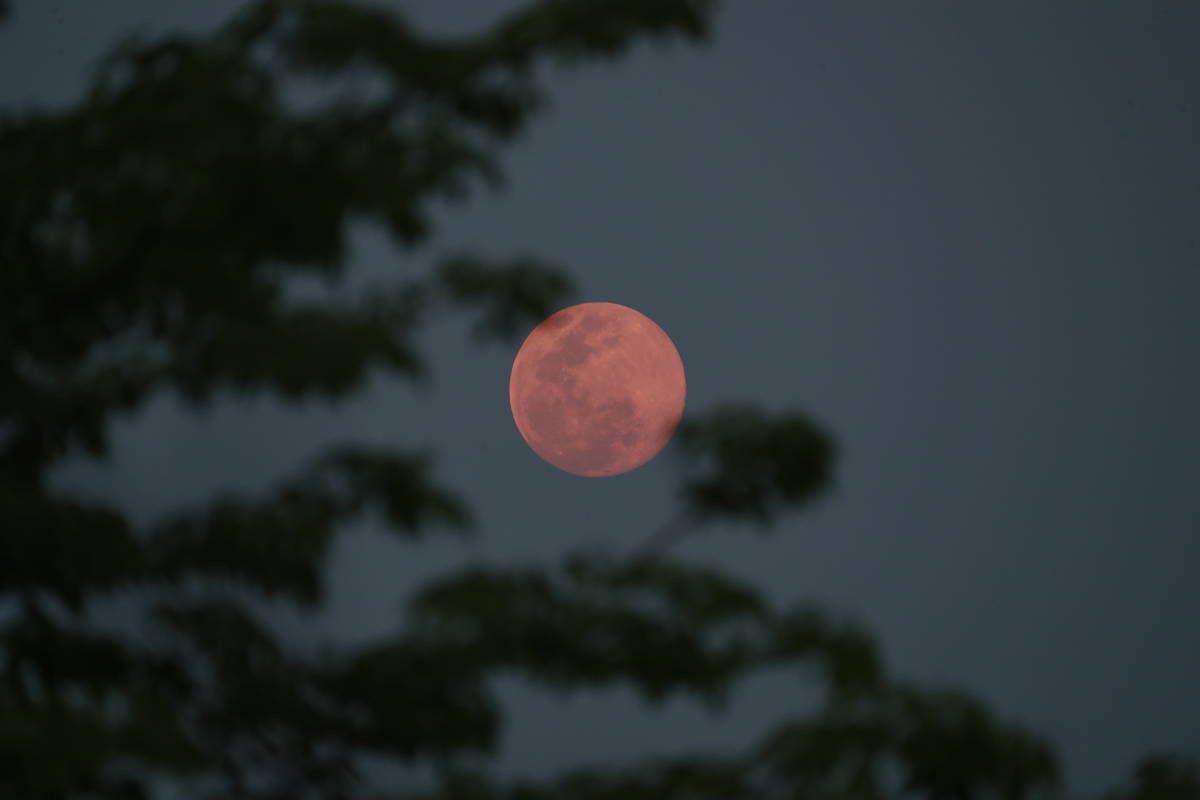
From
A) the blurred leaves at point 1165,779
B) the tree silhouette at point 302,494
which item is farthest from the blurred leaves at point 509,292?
the blurred leaves at point 1165,779

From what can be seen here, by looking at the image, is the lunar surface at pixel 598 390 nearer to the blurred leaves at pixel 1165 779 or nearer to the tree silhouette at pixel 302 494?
the tree silhouette at pixel 302 494

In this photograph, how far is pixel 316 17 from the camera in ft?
9.27

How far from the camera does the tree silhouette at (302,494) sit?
2.27 meters

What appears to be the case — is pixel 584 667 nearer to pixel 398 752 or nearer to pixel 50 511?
pixel 398 752

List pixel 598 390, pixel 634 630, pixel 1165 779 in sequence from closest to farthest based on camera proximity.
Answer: pixel 1165 779 → pixel 634 630 → pixel 598 390

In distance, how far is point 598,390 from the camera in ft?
18.7

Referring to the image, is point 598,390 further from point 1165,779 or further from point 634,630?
point 1165,779

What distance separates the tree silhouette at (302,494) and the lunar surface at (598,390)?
1.73m

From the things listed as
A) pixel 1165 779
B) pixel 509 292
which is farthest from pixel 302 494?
pixel 1165 779

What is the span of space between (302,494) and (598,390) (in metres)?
2.33

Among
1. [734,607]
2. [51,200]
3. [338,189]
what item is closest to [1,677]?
[51,200]

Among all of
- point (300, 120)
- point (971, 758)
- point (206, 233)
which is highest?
point (300, 120)

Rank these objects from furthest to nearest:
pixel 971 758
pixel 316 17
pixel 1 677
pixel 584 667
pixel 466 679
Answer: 1. pixel 584 667
2. pixel 466 679
3. pixel 316 17
4. pixel 1 677
5. pixel 971 758

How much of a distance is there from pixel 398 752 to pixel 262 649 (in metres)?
0.61
